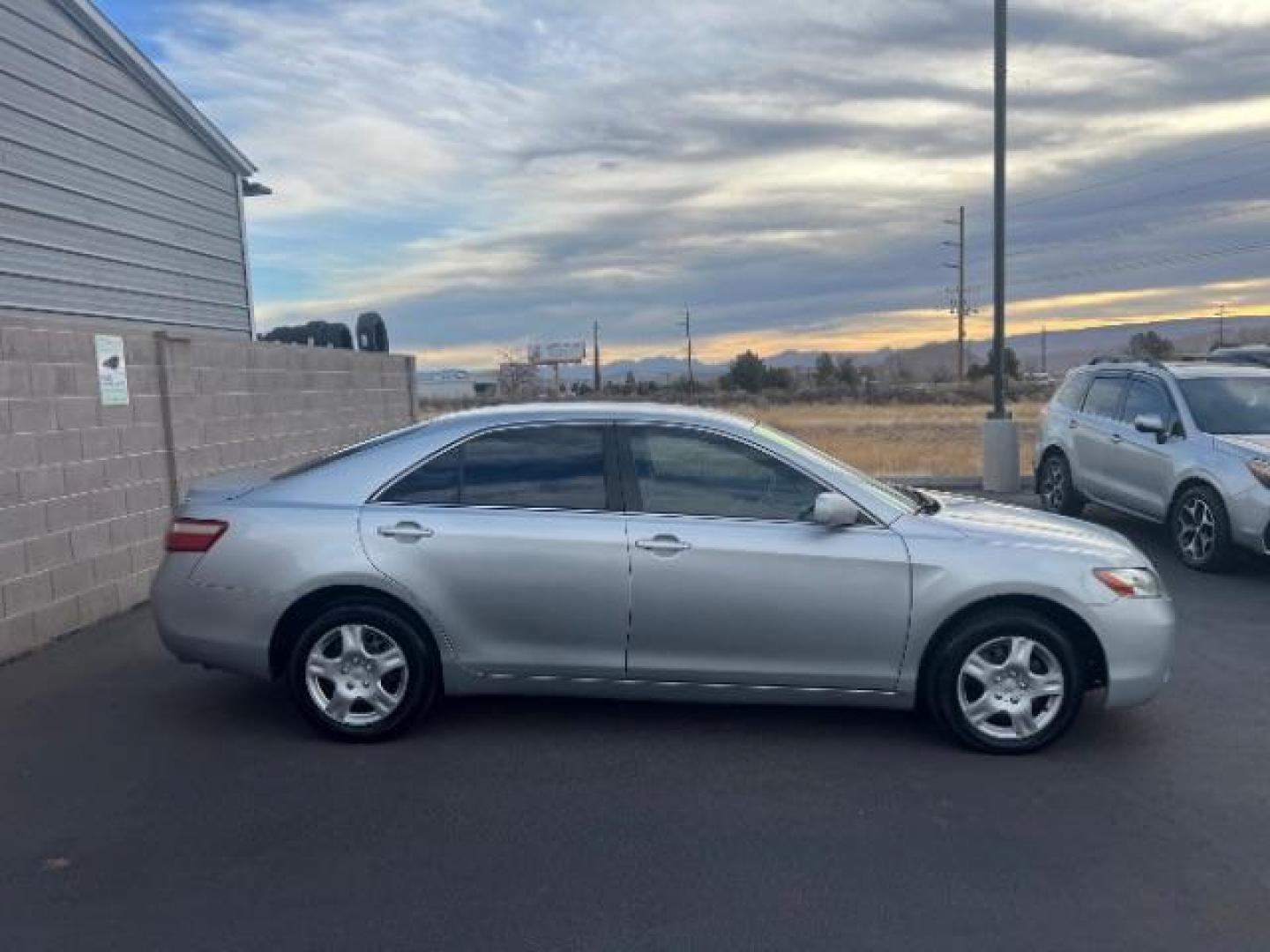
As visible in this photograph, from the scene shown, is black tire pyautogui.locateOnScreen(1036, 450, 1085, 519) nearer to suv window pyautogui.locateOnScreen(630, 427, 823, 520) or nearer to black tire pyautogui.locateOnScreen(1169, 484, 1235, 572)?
black tire pyautogui.locateOnScreen(1169, 484, 1235, 572)

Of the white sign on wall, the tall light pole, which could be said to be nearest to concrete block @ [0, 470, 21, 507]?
the white sign on wall

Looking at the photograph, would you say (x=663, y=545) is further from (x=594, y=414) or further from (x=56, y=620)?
(x=56, y=620)

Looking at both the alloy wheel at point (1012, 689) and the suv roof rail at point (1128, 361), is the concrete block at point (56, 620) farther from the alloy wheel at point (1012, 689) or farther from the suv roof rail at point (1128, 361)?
the suv roof rail at point (1128, 361)

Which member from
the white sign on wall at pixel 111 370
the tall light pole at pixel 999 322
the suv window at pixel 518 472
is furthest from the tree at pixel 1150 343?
the suv window at pixel 518 472

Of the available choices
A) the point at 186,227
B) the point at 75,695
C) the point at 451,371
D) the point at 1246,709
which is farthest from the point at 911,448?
the point at 451,371

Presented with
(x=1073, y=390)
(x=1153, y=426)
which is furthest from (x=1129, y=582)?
(x=1073, y=390)

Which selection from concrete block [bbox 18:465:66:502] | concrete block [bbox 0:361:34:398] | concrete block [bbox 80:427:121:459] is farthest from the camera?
concrete block [bbox 80:427:121:459]

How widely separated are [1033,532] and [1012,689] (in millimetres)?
766

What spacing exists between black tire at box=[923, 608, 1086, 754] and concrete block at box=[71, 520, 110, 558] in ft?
18.3

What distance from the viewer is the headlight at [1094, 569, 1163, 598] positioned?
5043 millimetres

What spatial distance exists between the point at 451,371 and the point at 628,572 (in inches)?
2600

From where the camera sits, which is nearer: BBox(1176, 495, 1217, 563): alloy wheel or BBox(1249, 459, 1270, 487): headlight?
BBox(1249, 459, 1270, 487): headlight

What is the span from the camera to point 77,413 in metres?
7.43

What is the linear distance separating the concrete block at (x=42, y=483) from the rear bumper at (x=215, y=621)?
216 cm
